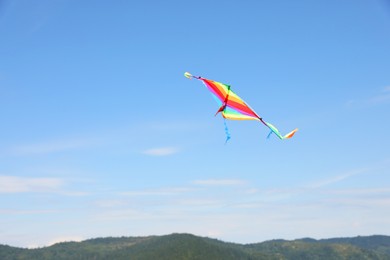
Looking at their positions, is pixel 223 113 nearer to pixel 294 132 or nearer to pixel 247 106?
pixel 247 106

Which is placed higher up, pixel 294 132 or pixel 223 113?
pixel 223 113

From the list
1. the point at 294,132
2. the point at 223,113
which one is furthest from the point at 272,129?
the point at 223,113

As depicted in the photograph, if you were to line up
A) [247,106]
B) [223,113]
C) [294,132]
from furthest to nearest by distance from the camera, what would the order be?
[223,113] < [247,106] < [294,132]

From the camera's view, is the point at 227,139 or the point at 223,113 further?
the point at 223,113

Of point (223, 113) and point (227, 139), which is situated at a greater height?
point (223, 113)

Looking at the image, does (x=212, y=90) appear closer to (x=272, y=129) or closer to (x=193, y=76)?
(x=193, y=76)

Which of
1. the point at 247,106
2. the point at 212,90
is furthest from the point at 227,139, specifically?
the point at 212,90

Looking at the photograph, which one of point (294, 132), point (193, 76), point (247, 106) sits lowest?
point (294, 132)

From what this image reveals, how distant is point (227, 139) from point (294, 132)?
395 centimetres

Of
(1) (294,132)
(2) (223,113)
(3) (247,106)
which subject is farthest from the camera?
(2) (223,113)

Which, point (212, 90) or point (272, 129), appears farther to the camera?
point (212, 90)

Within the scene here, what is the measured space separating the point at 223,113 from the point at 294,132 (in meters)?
5.76

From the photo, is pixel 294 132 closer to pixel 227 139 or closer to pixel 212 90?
pixel 227 139

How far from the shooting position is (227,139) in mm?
27734
